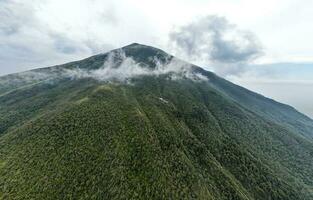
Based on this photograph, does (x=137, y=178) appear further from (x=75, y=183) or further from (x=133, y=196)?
(x=75, y=183)

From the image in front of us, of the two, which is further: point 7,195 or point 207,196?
point 207,196

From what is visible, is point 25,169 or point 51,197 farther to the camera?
point 25,169

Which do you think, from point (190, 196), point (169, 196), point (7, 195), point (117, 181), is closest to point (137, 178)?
point (117, 181)

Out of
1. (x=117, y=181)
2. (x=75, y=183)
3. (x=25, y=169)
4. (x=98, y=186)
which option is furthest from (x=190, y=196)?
(x=25, y=169)

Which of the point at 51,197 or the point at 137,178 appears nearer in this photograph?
the point at 51,197

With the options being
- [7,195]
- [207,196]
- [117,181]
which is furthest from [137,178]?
[7,195]

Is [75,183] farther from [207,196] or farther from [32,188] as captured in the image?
[207,196]

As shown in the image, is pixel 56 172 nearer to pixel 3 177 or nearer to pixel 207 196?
pixel 3 177
